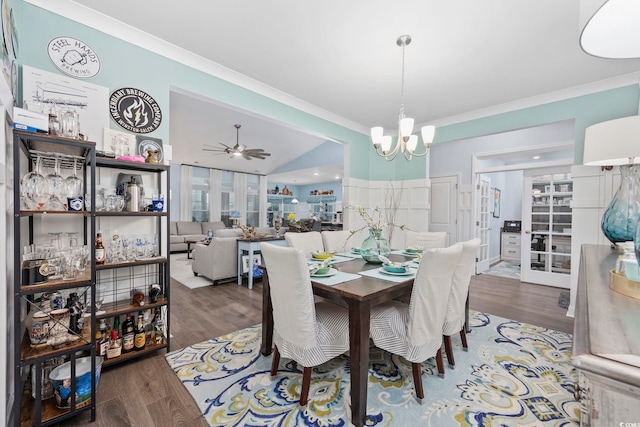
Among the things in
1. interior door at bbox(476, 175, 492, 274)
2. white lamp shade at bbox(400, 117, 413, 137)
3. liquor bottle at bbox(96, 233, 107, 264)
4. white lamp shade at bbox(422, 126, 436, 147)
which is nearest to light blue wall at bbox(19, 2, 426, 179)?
liquor bottle at bbox(96, 233, 107, 264)

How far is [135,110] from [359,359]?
2.54 metres

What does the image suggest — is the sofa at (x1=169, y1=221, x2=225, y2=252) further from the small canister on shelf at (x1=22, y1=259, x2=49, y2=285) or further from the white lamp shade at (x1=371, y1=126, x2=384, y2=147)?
the white lamp shade at (x1=371, y1=126, x2=384, y2=147)

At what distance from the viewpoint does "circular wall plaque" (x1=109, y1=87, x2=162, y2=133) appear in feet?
7.02

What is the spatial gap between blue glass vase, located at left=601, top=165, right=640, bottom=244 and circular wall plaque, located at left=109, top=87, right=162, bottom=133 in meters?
3.40

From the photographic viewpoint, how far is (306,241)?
277cm

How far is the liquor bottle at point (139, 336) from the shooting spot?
2.05 m

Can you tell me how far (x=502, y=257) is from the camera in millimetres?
6539

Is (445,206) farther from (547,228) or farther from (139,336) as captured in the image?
(139,336)

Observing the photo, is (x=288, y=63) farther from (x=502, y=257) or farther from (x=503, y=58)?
(x=502, y=257)

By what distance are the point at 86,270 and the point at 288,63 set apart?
242 centimetres

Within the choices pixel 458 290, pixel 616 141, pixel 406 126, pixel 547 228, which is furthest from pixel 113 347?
pixel 547 228

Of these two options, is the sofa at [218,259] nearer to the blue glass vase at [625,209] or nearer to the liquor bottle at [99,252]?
the liquor bottle at [99,252]

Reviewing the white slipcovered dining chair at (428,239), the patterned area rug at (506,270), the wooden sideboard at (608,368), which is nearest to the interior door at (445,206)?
the patterned area rug at (506,270)

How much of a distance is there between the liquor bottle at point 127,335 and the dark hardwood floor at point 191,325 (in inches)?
5.1
